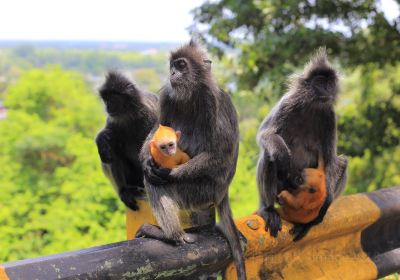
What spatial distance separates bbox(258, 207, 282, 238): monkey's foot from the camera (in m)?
2.79

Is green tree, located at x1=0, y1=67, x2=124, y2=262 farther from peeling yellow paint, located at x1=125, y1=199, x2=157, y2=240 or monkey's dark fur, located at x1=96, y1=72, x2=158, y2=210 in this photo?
peeling yellow paint, located at x1=125, y1=199, x2=157, y2=240

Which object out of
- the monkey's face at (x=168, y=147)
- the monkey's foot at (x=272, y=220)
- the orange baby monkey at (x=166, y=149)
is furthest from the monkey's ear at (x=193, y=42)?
the monkey's foot at (x=272, y=220)

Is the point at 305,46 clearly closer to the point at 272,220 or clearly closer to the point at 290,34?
the point at 290,34

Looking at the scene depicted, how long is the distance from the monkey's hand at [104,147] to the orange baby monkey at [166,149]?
3.72 feet

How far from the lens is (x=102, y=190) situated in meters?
8.20

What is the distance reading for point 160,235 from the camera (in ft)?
8.86

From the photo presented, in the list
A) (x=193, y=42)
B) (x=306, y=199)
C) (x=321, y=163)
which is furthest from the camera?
(x=321, y=163)

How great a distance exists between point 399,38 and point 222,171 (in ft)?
17.7

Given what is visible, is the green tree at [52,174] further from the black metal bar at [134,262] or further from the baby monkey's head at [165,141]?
the black metal bar at [134,262]

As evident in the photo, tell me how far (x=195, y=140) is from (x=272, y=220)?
723mm

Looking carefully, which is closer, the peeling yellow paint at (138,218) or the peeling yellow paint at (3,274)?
the peeling yellow paint at (3,274)

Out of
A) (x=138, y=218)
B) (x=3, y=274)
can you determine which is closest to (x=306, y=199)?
(x=138, y=218)

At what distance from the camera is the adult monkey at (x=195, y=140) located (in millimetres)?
3148

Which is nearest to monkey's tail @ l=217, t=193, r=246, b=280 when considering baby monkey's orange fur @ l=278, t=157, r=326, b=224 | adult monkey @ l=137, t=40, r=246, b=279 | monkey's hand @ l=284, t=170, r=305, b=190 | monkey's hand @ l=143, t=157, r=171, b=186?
adult monkey @ l=137, t=40, r=246, b=279
